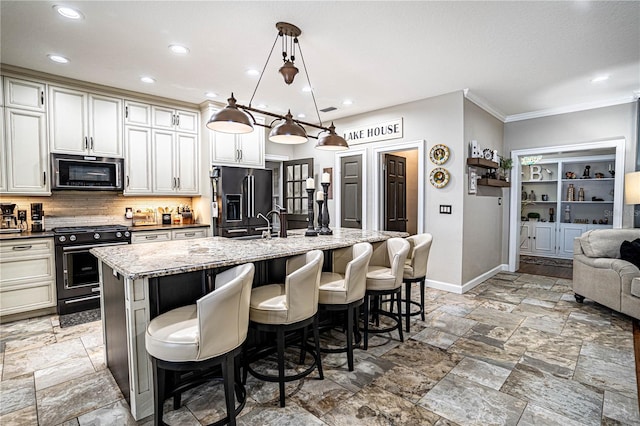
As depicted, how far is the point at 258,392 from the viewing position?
2.24 meters

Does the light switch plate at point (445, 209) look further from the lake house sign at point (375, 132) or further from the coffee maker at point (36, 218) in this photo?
the coffee maker at point (36, 218)

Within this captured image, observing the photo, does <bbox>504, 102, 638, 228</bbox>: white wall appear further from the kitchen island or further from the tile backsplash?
the tile backsplash

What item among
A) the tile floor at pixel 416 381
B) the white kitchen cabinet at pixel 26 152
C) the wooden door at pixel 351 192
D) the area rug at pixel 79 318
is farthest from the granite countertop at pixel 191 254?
the wooden door at pixel 351 192

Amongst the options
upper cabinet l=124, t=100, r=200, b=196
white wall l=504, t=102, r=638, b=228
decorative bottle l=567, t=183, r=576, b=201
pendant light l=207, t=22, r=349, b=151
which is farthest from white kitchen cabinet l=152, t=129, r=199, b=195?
decorative bottle l=567, t=183, r=576, b=201

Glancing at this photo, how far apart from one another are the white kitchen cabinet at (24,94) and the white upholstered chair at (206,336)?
3.62 m

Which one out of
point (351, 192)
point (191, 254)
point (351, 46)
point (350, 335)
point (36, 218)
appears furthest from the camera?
point (351, 192)

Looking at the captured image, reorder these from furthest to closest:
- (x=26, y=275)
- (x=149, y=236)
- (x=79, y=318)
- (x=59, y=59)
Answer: (x=149, y=236) → (x=79, y=318) → (x=26, y=275) → (x=59, y=59)

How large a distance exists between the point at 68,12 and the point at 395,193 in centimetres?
474

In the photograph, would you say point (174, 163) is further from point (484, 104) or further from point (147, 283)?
point (484, 104)

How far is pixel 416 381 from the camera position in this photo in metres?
2.38

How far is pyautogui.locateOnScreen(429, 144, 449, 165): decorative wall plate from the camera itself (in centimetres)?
455

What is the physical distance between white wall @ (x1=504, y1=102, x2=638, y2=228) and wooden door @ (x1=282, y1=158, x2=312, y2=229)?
3666 millimetres

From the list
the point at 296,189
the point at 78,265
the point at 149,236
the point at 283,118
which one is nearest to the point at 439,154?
the point at 283,118

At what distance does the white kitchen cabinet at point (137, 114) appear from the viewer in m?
4.46
